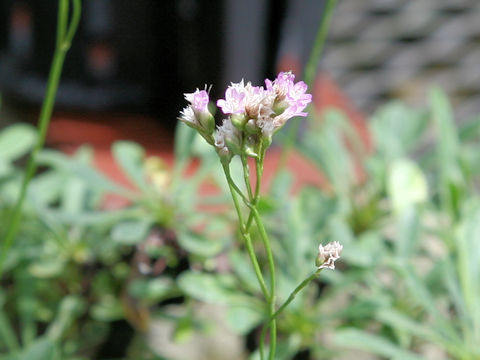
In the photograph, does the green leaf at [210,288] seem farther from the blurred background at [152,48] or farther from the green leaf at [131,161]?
the blurred background at [152,48]

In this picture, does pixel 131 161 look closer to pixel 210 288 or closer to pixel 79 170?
pixel 79 170

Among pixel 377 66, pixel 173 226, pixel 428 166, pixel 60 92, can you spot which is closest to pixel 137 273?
pixel 173 226

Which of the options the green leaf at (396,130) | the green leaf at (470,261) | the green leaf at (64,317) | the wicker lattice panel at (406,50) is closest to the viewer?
the green leaf at (470,261)

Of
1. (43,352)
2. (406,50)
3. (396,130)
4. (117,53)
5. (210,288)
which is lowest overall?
(43,352)

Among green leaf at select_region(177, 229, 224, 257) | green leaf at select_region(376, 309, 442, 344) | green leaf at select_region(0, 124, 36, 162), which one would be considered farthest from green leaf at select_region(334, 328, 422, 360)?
green leaf at select_region(0, 124, 36, 162)

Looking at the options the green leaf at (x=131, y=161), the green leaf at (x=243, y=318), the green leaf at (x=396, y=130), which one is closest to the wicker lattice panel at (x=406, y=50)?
the green leaf at (x=396, y=130)

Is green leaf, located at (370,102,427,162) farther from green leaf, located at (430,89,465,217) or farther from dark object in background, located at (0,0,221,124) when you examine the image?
dark object in background, located at (0,0,221,124)

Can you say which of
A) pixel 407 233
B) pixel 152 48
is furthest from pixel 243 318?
pixel 152 48

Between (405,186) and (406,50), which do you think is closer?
(405,186)
